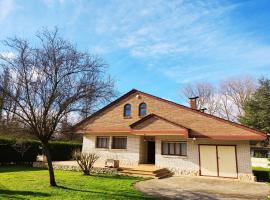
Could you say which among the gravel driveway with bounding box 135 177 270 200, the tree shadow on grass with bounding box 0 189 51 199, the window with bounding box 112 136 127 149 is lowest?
the gravel driveway with bounding box 135 177 270 200

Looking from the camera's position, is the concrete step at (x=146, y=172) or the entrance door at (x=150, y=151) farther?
the entrance door at (x=150, y=151)

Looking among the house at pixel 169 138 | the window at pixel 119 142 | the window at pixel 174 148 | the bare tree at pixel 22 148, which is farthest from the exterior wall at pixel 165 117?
the bare tree at pixel 22 148

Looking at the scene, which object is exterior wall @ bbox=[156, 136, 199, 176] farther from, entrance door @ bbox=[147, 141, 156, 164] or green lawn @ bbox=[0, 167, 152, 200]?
green lawn @ bbox=[0, 167, 152, 200]

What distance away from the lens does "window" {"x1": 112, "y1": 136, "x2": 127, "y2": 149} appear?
77.7 feet

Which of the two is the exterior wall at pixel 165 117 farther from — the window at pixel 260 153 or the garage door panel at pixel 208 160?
the window at pixel 260 153

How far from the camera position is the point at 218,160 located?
62.5ft

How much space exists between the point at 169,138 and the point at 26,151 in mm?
14356

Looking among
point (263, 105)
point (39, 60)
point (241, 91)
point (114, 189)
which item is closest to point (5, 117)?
point (39, 60)

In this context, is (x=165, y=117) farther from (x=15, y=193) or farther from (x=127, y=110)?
(x=15, y=193)

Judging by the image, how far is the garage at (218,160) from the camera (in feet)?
60.6

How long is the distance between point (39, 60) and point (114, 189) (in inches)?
296

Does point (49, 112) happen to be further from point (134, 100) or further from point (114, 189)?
point (134, 100)

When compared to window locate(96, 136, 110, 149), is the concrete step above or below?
below

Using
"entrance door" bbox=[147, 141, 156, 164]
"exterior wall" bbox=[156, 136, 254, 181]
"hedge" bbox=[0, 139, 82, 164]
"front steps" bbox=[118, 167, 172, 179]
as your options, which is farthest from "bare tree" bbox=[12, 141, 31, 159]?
"exterior wall" bbox=[156, 136, 254, 181]
